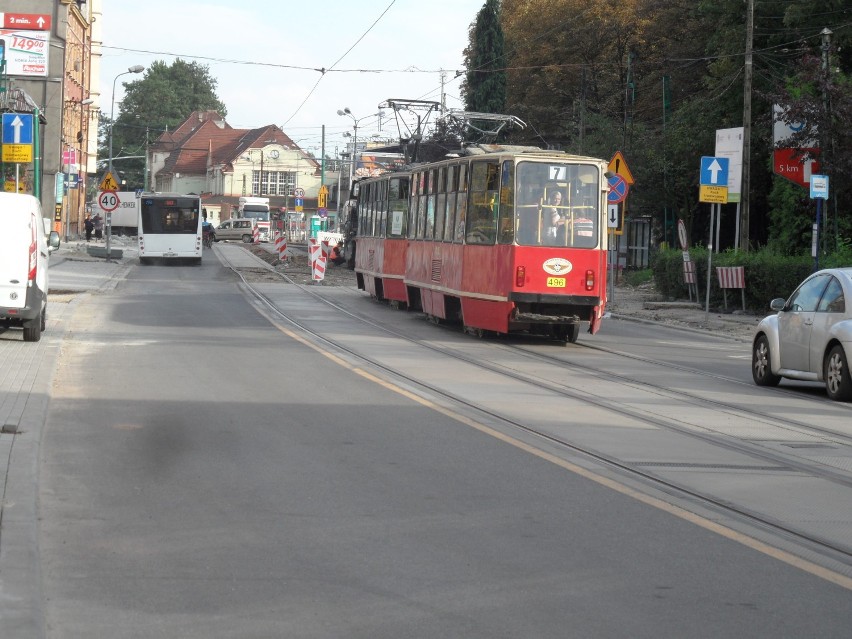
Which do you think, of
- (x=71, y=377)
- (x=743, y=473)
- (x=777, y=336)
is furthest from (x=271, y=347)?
(x=743, y=473)

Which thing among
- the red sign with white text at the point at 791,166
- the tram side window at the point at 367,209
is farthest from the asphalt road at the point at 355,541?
the red sign with white text at the point at 791,166

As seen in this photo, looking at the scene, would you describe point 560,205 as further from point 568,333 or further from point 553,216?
point 568,333

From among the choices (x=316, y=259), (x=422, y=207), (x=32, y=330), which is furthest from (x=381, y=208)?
(x=32, y=330)

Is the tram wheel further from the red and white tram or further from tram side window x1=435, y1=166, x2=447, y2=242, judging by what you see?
tram side window x1=435, y1=166, x2=447, y2=242

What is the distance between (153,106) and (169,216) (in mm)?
104729

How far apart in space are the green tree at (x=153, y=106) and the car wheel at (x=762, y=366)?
136871 millimetres

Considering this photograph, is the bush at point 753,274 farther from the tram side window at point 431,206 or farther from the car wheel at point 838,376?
the car wheel at point 838,376

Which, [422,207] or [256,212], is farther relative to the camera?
[256,212]

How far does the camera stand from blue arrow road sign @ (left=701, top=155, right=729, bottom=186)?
83.1ft

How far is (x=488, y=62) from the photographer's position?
77.1 meters

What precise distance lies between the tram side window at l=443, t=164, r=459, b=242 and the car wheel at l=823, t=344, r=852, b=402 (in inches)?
357

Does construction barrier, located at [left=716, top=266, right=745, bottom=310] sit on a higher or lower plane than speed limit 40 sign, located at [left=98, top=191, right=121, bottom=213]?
lower

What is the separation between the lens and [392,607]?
5480 millimetres

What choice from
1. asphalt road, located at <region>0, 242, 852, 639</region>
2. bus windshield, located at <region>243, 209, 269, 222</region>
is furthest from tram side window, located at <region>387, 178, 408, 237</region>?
bus windshield, located at <region>243, 209, 269, 222</region>
